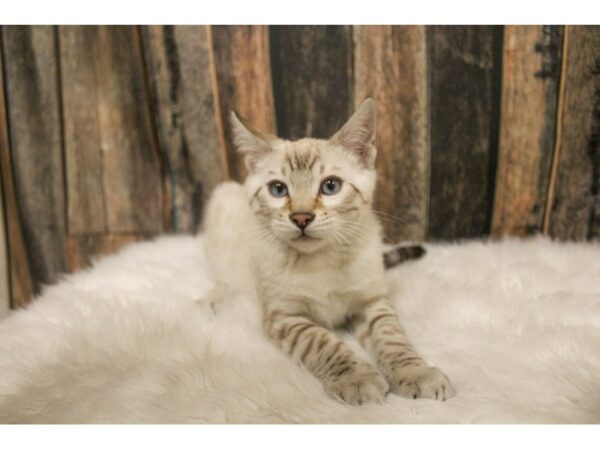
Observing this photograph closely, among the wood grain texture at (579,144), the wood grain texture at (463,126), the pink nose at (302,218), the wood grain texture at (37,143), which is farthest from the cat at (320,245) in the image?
the wood grain texture at (37,143)

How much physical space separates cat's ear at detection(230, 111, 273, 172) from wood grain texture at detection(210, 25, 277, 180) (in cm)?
21

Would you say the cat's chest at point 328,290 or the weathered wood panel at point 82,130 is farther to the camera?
the weathered wood panel at point 82,130

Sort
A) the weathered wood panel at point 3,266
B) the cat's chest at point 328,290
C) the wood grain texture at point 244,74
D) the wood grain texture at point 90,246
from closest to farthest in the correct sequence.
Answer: the cat's chest at point 328,290, the wood grain texture at point 244,74, the weathered wood panel at point 3,266, the wood grain texture at point 90,246

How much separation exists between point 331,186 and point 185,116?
0.72m

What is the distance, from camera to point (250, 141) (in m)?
1.18

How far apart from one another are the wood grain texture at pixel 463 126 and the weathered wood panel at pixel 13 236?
138cm

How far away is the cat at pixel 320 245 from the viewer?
1.04 metres

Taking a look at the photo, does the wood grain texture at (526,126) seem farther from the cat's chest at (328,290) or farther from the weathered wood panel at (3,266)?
the weathered wood panel at (3,266)

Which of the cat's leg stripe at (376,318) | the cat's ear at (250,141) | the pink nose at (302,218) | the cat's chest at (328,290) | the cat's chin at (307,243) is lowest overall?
the cat's leg stripe at (376,318)

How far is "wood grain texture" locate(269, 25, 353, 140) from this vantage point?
4.43 feet

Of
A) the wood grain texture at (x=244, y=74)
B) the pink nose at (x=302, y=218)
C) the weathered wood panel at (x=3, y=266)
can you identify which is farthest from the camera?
the weathered wood panel at (x=3, y=266)

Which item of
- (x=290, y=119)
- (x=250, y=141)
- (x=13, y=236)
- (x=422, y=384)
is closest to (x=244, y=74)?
(x=290, y=119)

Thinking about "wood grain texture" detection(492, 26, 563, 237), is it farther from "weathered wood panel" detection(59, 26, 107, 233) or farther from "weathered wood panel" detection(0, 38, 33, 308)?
"weathered wood panel" detection(0, 38, 33, 308)
